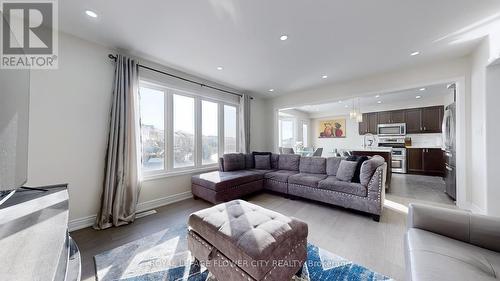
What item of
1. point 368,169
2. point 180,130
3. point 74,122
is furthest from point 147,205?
point 368,169

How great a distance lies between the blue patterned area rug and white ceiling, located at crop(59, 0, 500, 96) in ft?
8.38

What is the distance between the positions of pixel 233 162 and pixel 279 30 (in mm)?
2743

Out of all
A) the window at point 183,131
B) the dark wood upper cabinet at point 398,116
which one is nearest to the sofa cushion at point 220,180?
the window at point 183,131

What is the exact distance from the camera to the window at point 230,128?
465cm

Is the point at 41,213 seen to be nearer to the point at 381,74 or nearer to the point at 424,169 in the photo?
the point at 381,74

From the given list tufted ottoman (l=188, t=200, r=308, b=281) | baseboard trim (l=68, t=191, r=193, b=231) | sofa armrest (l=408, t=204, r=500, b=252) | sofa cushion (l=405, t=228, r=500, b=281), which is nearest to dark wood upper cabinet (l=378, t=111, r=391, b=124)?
sofa armrest (l=408, t=204, r=500, b=252)

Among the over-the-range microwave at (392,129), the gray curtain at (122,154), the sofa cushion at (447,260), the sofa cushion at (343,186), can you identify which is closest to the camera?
the sofa cushion at (447,260)

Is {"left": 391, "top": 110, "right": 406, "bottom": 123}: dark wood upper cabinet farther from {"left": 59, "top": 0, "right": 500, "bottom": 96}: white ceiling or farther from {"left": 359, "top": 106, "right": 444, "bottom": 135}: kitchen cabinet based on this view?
{"left": 59, "top": 0, "right": 500, "bottom": 96}: white ceiling

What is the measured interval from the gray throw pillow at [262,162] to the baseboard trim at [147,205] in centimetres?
170

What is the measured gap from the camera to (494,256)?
110cm

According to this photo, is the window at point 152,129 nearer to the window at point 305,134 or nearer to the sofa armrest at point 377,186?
the sofa armrest at point 377,186

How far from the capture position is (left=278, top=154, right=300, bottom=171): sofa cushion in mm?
4199

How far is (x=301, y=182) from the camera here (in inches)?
133

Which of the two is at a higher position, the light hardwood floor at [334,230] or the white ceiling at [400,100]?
the white ceiling at [400,100]
